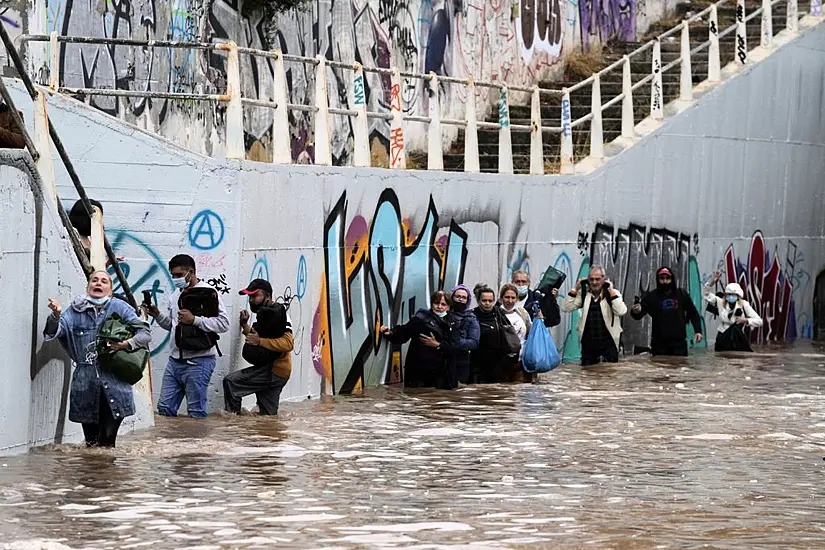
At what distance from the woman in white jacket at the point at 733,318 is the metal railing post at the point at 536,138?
3862 millimetres

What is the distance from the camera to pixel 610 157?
2572 cm

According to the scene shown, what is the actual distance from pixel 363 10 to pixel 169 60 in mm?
5896

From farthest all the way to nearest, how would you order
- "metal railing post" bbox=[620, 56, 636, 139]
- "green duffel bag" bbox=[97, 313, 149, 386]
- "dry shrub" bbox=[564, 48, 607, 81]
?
"dry shrub" bbox=[564, 48, 607, 81] → "metal railing post" bbox=[620, 56, 636, 139] → "green duffel bag" bbox=[97, 313, 149, 386]

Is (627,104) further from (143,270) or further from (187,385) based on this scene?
(187,385)

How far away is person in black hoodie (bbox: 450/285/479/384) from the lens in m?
19.0

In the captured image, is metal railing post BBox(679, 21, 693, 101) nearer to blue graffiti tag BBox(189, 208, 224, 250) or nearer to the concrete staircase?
the concrete staircase

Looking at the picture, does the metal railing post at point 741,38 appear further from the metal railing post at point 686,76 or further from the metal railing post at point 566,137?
the metal railing post at point 566,137

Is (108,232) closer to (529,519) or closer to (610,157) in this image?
(529,519)

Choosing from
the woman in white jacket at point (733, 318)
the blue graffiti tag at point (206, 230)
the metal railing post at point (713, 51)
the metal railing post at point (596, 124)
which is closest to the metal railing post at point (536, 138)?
the metal railing post at point (596, 124)

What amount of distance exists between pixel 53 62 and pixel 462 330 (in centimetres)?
521

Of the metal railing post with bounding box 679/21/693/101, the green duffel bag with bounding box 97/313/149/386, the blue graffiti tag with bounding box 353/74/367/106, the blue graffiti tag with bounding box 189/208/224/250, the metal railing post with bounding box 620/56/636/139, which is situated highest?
the metal railing post with bounding box 679/21/693/101

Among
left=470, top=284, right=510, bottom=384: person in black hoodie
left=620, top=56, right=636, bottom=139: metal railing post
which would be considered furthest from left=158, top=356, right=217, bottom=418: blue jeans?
left=620, top=56, right=636, bottom=139: metal railing post

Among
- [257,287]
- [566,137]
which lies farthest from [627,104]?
[257,287]

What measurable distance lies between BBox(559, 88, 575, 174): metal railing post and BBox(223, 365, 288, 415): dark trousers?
30.3 feet
